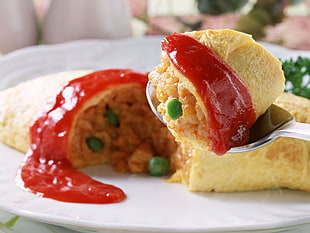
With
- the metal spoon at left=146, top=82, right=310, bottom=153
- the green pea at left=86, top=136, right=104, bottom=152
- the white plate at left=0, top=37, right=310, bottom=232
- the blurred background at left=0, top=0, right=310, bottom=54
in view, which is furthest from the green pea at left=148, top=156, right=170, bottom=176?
the blurred background at left=0, top=0, right=310, bottom=54

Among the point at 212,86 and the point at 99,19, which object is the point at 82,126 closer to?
the point at 212,86

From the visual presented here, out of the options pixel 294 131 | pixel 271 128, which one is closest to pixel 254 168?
pixel 271 128

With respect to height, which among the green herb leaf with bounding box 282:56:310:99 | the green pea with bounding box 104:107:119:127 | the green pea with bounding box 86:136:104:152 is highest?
the green herb leaf with bounding box 282:56:310:99

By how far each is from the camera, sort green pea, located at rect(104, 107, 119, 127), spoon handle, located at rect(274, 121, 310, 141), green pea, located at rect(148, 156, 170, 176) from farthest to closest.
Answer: green pea, located at rect(104, 107, 119, 127) < green pea, located at rect(148, 156, 170, 176) < spoon handle, located at rect(274, 121, 310, 141)

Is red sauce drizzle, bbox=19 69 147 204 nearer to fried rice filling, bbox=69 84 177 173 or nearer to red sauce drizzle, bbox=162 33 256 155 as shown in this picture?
fried rice filling, bbox=69 84 177 173

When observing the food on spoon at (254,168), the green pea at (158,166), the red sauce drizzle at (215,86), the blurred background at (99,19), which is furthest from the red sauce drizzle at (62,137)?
the blurred background at (99,19)

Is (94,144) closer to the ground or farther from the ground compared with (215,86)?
closer to the ground
